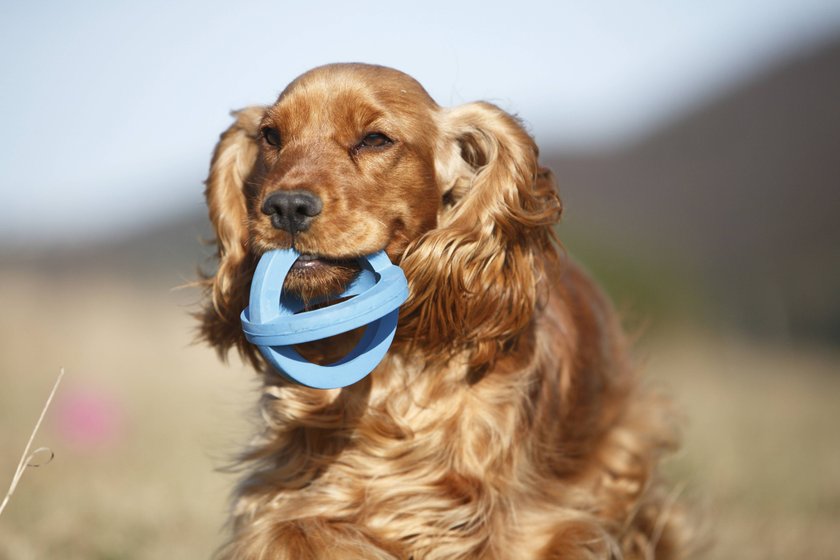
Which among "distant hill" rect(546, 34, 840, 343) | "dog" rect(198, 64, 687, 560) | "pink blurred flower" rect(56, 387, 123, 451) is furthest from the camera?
"distant hill" rect(546, 34, 840, 343)

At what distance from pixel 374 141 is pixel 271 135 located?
0.30 m

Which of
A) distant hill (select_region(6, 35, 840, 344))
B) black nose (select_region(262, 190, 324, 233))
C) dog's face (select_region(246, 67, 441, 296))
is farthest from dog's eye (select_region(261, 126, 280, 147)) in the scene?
distant hill (select_region(6, 35, 840, 344))

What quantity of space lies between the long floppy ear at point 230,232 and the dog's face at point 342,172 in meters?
0.14

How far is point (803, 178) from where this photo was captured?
1222cm

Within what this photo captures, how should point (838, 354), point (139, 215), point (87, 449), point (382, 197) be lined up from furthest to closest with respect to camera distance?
point (139, 215), point (838, 354), point (87, 449), point (382, 197)

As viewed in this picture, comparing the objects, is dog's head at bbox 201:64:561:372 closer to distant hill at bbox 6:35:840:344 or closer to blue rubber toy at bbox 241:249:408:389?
blue rubber toy at bbox 241:249:408:389

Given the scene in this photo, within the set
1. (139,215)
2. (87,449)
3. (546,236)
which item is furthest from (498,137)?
(139,215)

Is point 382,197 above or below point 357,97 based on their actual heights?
below

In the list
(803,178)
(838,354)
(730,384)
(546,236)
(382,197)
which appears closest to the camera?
(382,197)

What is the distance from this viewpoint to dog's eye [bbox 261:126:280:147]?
2621 millimetres

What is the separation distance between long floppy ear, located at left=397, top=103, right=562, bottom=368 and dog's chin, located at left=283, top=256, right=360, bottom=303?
21 cm

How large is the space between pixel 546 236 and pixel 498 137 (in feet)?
1.03

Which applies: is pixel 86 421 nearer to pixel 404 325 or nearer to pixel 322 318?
pixel 404 325

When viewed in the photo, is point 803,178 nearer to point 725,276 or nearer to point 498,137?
point 725,276
